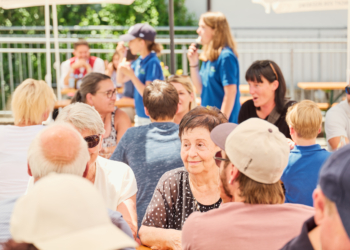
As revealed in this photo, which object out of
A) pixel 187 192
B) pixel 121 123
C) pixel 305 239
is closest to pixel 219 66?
pixel 121 123

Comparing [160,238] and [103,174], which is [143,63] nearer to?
[103,174]

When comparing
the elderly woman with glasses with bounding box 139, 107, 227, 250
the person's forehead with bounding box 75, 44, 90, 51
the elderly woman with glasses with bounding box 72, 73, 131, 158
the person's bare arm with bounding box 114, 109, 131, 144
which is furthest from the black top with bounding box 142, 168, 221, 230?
the person's forehead with bounding box 75, 44, 90, 51

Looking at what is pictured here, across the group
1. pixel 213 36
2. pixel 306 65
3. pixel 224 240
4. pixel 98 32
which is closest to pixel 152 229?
pixel 224 240

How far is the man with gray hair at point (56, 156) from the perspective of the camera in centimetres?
163

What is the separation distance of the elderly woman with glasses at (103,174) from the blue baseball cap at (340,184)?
1.40 metres

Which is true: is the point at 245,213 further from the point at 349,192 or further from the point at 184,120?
the point at 184,120

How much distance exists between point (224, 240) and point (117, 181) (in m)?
0.94

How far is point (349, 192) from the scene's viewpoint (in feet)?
3.29

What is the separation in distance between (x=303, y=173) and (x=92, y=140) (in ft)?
4.16

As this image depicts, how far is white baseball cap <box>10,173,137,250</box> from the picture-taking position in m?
1.06

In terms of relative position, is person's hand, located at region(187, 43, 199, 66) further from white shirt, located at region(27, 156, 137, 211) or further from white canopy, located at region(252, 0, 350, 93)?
white shirt, located at region(27, 156, 137, 211)

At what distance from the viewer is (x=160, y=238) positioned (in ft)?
6.93

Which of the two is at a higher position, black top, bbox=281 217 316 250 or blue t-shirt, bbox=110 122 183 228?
black top, bbox=281 217 316 250

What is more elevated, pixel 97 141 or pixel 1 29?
pixel 1 29
